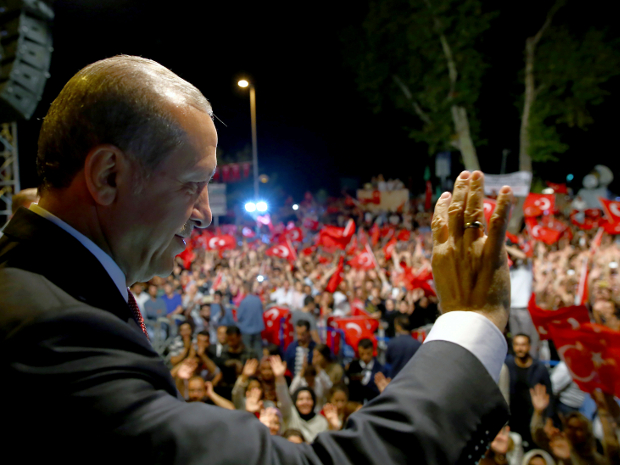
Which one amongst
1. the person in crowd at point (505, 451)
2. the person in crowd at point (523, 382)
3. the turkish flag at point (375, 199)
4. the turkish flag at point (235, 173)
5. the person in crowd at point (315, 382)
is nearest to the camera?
the person in crowd at point (505, 451)

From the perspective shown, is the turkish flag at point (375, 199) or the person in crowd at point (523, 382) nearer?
the person in crowd at point (523, 382)

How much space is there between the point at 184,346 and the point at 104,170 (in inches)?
296

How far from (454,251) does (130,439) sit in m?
0.66

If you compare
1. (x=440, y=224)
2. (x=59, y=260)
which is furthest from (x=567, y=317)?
(x=59, y=260)

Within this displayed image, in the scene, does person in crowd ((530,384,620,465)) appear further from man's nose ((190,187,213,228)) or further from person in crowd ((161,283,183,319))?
person in crowd ((161,283,183,319))

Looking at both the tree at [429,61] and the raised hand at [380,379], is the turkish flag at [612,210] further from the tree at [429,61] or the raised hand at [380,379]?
the tree at [429,61]

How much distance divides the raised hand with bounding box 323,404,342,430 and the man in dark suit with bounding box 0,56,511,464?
4254 mm

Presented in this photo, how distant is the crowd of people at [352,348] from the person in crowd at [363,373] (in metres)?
0.01

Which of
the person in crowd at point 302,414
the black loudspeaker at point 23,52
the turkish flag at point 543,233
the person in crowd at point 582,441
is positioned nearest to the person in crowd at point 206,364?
the person in crowd at point 302,414

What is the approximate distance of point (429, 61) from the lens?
18.4 meters

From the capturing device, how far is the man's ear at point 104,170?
0.86m

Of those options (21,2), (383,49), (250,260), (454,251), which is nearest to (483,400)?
(454,251)

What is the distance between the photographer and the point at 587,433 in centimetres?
386

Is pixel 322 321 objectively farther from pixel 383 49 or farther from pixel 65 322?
pixel 383 49
